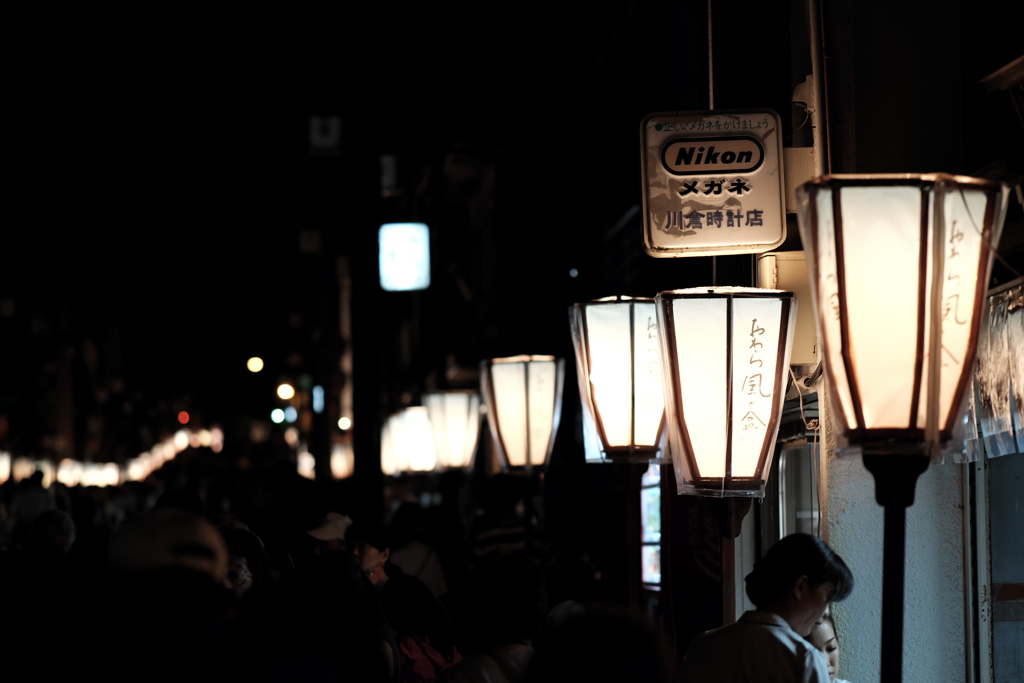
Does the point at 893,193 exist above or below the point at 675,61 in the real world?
below

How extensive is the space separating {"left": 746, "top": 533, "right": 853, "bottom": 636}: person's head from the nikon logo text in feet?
9.21

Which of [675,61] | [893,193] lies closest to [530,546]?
[675,61]

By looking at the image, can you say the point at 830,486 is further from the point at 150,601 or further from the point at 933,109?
the point at 150,601

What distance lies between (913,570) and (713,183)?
2613 millimetres

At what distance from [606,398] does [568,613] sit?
4.03m

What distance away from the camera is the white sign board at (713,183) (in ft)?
22.1

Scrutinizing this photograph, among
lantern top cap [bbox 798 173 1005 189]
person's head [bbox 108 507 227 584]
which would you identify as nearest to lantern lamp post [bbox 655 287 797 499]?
lantern top cap [bbox 798 173 1005 189]

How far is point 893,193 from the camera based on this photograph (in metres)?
3.85

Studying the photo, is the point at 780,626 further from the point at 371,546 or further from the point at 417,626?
the point at 371,546

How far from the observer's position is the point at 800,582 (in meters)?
4.61

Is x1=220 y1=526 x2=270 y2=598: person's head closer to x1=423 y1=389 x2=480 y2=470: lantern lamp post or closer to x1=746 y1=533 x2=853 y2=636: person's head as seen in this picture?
x1=746 y1=533 x2=853 y2=636: person's head

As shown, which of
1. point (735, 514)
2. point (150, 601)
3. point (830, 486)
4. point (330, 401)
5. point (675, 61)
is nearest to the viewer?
point (150, 601)

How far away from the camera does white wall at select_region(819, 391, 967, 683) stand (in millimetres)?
6312

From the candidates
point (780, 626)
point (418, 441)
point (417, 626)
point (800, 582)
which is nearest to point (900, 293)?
point (800, 582)
